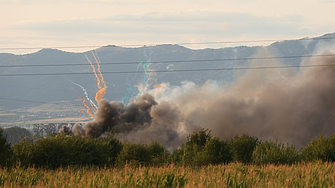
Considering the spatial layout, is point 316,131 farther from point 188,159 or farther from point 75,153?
point 75,153

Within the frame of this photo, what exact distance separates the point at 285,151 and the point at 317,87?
94.6m

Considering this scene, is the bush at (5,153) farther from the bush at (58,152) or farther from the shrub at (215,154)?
the shrub at (215,154)

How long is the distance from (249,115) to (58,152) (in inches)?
4253

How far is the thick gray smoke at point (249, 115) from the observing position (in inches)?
5330

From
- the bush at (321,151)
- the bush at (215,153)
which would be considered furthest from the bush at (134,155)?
the bush at (321,151)

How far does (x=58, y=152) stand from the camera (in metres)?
47.9

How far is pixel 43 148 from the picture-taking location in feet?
155

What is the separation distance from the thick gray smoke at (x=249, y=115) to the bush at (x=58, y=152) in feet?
236

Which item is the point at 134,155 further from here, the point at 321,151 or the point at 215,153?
the point at 321,151

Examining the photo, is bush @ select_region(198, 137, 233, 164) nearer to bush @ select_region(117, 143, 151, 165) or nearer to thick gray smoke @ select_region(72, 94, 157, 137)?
bush @ select_region(117, 143, 151, 165)

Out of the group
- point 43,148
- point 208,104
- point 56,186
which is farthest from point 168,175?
point 208,104

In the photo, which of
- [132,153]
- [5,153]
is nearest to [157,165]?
[132,153]

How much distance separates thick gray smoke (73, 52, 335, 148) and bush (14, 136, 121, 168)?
236ft

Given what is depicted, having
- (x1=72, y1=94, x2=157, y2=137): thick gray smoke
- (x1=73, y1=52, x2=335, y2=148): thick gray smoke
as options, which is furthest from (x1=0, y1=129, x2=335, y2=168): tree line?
(x1=73, y1=52, x2=335, y2=148): thick gray smoke
